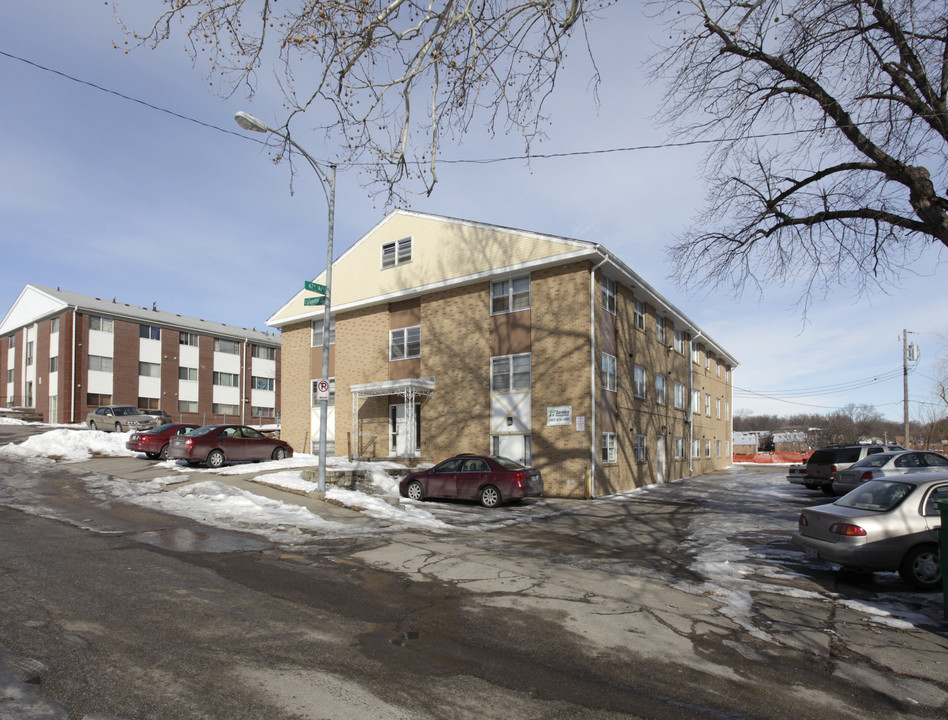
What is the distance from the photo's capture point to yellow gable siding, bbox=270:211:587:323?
21.5 meters

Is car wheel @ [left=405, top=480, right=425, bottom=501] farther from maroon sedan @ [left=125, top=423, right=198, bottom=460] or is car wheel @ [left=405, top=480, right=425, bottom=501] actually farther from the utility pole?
the utility pole

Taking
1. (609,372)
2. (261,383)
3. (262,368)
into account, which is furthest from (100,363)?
(609,372)

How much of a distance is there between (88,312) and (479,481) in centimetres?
4070

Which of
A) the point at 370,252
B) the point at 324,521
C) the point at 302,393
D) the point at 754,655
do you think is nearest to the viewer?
the point at 754,655

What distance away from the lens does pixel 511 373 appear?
21.6 meters

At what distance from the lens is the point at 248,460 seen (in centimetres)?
2023

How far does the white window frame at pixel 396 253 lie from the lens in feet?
83.5

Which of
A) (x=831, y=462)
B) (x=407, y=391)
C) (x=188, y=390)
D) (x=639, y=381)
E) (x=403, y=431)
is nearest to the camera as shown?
(x=831, y=462)

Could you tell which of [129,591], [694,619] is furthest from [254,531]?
[694,619]

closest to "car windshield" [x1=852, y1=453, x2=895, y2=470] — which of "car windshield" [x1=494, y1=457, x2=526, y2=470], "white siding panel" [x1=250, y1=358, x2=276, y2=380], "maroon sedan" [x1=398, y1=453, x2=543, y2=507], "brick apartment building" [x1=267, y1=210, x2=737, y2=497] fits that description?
"brick apartment building" [x1=267, y1=210, x2=737, y2=497]

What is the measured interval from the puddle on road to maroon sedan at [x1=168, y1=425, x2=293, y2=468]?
907cm

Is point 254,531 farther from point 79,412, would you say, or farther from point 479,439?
point 79,412

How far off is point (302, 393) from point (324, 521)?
1816cm

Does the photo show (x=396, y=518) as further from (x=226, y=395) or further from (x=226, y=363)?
(x=226, y=363)
